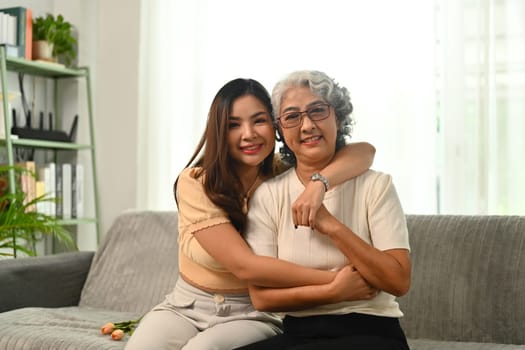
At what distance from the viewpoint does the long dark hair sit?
2.00 metres

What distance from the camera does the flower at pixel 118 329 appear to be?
229 cm

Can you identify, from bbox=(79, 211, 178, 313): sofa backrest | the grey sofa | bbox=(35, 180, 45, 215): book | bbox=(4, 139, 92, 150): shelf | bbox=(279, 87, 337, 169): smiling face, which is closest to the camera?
bbox=(279, 87, 337, 169): smiling face

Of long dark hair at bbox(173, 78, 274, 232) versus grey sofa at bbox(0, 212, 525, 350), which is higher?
long dark hair at bbox(173, 78, 274, 232)

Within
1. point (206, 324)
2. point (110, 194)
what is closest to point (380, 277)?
point (206, 324)

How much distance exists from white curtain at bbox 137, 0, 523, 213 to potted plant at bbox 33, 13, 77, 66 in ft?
1.49

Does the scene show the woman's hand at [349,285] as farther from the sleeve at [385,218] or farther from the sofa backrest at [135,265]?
the sofa backrest at [135,265]

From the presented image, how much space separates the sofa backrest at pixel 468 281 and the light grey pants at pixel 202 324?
59 centimetres

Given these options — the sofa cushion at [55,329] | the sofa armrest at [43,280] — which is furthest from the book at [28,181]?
the sofa cushion at [55,329]

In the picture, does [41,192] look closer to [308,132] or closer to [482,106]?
[482,106]

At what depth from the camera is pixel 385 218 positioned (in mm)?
1774

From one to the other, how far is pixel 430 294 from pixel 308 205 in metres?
0.87

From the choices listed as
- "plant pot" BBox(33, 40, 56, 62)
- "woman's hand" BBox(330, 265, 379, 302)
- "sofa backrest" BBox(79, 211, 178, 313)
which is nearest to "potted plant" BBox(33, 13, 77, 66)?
"plant pot" BBox(33, 40, 56, 62)

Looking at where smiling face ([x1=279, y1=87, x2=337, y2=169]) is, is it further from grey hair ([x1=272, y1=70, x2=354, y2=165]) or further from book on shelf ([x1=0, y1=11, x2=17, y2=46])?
book on shelf ([x1=0, y1=11, x2=17, y2=46])

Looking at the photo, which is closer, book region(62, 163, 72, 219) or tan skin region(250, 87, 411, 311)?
tan skin region(250, 87, 411, 311)
